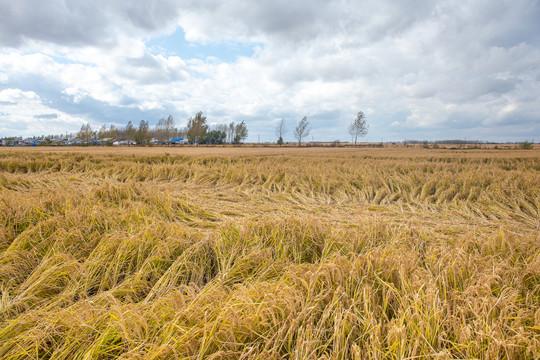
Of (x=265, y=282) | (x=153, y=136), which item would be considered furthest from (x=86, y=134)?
Result: (x=265, y=282)

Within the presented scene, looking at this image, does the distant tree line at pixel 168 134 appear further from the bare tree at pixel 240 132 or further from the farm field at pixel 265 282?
the farm field at pixel 265 282

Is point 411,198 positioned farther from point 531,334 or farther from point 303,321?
point 303,321

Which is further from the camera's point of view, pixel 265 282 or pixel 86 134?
pixel 86 134

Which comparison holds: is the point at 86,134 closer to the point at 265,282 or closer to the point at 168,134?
the point at 168,134

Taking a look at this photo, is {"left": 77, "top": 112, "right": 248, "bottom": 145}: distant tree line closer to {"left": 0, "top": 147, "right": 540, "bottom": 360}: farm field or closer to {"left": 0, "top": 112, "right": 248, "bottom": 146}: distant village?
{"left": 0, "top": 112, "right": 248, "bottom": 146}: distant village

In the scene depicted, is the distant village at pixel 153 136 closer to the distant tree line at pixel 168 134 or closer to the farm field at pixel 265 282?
the distant tree line at pixel 168 134

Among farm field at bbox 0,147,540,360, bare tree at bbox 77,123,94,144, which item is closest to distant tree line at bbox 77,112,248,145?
bare tree at bbox 77,123,94,144

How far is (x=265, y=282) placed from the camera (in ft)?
6.48

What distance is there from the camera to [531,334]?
1.43m

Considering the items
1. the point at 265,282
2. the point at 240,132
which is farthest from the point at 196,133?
the point at 265,282

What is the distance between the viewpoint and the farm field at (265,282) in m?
1.40

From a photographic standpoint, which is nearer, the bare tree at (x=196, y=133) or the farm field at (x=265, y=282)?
the farm field at (x=265, y=282)

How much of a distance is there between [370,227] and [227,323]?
2411mm

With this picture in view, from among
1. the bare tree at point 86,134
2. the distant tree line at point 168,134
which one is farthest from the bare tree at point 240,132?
the bare tree at point 86,134
